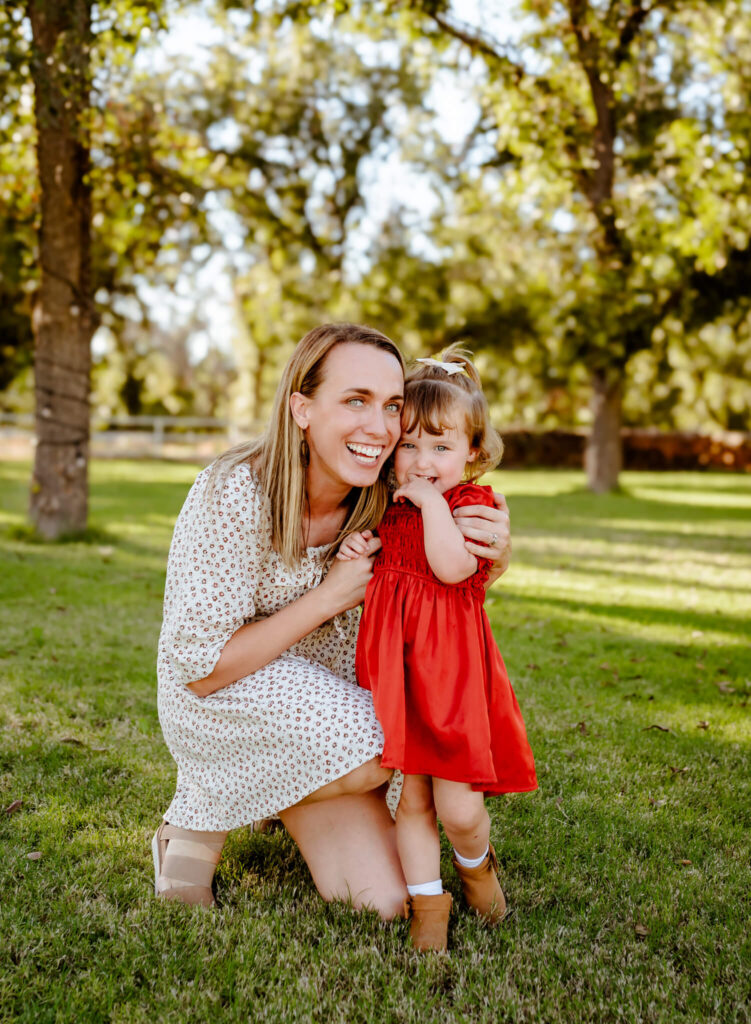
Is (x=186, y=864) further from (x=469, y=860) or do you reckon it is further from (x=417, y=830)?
(x=469, y=860)

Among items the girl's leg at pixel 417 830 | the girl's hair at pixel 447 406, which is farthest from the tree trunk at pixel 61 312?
the girl's leg at pixel 417 830

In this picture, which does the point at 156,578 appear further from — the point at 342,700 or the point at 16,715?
the point at 342,700

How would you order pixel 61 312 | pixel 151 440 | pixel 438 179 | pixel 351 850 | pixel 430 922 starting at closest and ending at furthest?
pixel 430 922
pixel 351 850
pixel 61 312
pixel 438 179
pixel 151 440

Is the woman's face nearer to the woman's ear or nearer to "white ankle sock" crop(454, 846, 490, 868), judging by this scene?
the woman's ear

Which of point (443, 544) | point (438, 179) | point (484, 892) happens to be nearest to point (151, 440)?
point (438, 179)

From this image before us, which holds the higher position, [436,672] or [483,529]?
[483,529]

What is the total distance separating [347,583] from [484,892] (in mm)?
1019

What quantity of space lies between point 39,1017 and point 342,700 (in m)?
1.11

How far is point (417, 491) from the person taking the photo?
283 cm

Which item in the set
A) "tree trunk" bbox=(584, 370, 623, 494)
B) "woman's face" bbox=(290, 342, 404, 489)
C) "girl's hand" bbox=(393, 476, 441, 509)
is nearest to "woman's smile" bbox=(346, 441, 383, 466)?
"woman's face" bbox=(290, 342, 404, 489)

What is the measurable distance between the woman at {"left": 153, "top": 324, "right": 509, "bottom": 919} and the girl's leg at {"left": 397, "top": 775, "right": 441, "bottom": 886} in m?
0.10

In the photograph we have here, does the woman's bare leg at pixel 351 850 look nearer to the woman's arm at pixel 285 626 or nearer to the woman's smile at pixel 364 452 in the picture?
the woman's arm at pixel 285 626

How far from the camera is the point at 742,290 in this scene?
57.7 feet

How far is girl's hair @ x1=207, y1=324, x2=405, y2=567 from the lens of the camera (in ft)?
9.35
